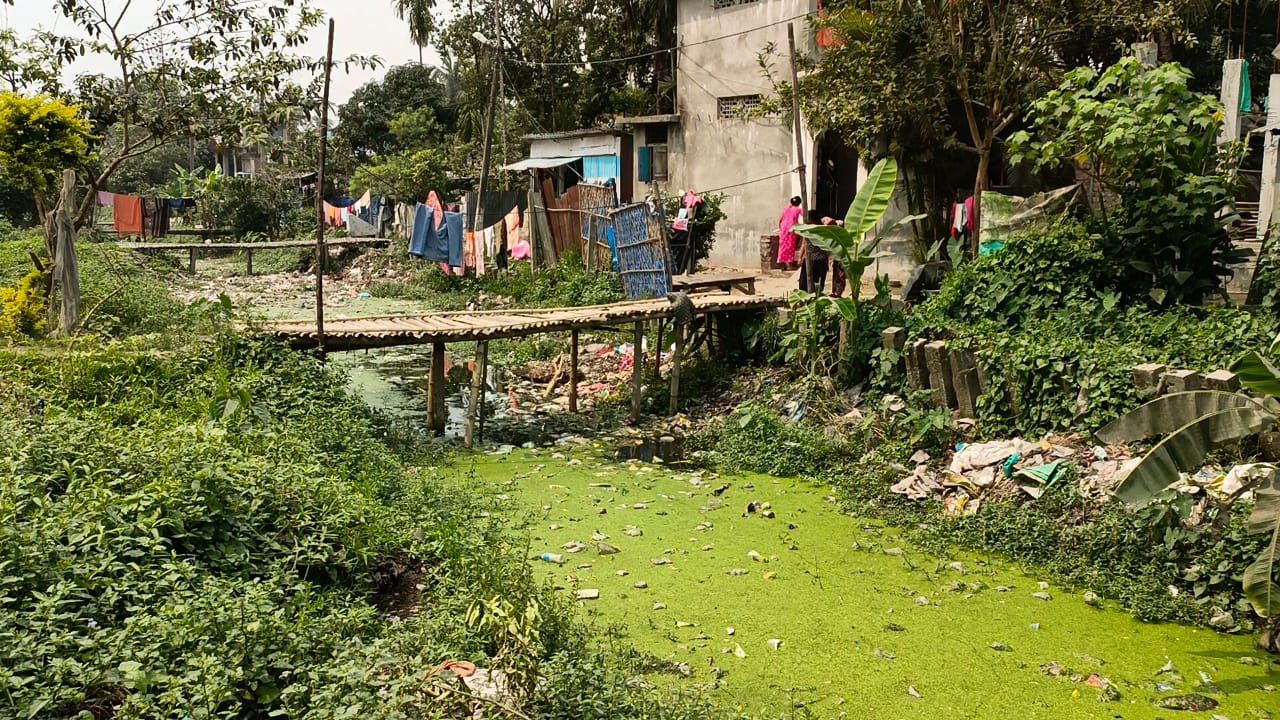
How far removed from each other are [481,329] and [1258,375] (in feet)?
21.0

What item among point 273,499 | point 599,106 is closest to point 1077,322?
point 273,499

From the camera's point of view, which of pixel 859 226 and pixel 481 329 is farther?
pixel 481 329

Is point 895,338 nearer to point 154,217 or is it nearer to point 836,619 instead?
point 836,619

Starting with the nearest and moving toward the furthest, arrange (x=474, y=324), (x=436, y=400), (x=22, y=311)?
(x=22, y=311) → (x=474, y=324) → (x=436, y=400)

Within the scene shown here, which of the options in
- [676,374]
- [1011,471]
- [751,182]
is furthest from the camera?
[751,182]

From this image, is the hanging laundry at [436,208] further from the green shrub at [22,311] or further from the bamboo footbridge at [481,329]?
the green shrub at [22,311]

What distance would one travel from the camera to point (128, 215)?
27.2m

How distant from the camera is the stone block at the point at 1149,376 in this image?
665 cm

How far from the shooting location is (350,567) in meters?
5.00

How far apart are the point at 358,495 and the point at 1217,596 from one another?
509 cm

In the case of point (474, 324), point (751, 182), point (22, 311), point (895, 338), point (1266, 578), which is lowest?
point (1266, 578)

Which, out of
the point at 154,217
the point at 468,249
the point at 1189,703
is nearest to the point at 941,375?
the point at 1189,703

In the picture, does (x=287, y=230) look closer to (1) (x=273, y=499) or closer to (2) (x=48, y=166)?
(2) (x=48, y=166)

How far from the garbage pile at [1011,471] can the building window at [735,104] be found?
9663mm
